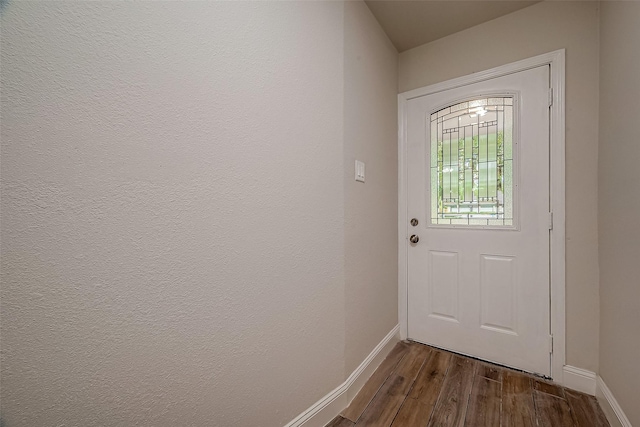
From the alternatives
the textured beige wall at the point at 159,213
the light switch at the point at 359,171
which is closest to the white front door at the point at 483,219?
the light switch at the point at 359,171

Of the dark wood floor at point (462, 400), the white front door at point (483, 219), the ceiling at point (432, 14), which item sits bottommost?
the dark wood floor at point (462, 400)

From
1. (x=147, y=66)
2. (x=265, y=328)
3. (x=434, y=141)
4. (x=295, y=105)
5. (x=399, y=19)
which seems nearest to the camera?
(x=147, y=66)

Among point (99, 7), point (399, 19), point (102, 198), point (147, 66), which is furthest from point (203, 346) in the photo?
point (399, 19)

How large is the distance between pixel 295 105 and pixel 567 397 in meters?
2.24

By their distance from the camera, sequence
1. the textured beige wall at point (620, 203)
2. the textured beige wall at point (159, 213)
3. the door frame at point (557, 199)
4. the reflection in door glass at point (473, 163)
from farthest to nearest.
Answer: the reflection in door glass at point (473, 163), the door frame at point (557, 199), the textured beige wall at point (620, 203), the textured beige wall at point (159, 213)

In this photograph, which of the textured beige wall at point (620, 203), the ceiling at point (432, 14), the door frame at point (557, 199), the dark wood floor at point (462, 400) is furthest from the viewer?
the ceiling at point (432, 14)

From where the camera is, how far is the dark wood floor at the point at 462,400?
1347 mm

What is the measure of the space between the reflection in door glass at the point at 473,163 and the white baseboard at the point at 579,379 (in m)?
0.94

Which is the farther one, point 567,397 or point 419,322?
point 419,322

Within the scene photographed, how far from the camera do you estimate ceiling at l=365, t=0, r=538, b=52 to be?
68.1 inches

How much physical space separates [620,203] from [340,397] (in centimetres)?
175

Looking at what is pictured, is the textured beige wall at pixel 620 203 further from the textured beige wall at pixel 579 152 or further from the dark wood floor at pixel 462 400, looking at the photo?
the dark wood floor at pixel 462 400

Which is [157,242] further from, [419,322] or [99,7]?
[419,322]

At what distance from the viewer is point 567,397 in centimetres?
149
